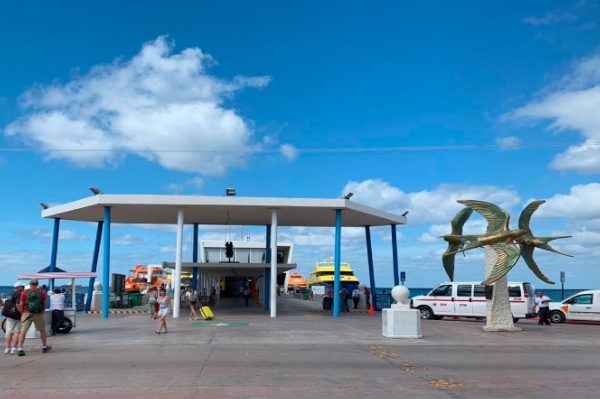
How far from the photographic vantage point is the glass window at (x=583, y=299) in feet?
87.8

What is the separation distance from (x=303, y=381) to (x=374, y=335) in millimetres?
8926

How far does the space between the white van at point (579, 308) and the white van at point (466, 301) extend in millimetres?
2377

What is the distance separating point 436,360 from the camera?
13148 millimetres

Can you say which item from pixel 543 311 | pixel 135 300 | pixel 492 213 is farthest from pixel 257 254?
pixel 492 213

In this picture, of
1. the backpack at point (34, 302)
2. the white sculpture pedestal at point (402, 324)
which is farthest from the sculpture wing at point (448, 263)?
the backpack at point (34, 302)

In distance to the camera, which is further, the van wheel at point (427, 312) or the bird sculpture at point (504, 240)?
the van wheel at point (427, 312)

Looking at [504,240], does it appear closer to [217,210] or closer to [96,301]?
[217,210]

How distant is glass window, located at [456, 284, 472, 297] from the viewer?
85.9ft

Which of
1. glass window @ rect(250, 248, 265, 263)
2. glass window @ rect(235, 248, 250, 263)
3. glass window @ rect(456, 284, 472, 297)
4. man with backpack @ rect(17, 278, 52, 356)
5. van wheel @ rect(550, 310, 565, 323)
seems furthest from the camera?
glass window @ rect(250, 248, 265, 263)

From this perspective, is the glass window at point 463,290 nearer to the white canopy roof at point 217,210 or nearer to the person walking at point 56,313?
the white canopy roof at point 217,210

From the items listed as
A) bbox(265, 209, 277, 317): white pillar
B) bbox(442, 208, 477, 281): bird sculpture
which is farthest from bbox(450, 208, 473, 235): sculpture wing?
bbox(265, 209, 277, 317): white pillar

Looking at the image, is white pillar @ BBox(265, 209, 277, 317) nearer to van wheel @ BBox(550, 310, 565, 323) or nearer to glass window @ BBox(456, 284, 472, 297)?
glass window @ BBox(456, 284, 472, 297)

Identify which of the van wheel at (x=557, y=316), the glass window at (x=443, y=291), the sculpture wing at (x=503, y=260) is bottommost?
the van wheel at (x=557, y=316)

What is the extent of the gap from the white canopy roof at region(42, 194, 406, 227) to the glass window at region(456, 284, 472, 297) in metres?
5.23
